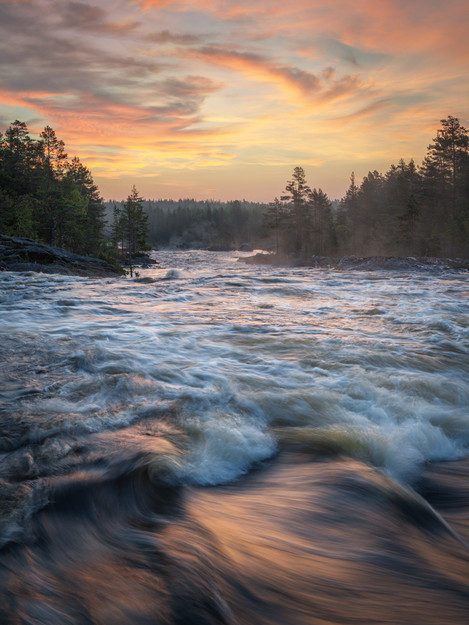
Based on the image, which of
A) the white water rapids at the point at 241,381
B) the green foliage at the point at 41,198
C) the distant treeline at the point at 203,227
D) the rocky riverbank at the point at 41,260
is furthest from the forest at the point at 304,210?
the distant treeline at the point at 203,227

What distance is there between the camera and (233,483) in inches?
130

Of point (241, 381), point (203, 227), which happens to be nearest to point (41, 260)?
point (241, 381)

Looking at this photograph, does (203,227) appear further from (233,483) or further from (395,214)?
(233,483)

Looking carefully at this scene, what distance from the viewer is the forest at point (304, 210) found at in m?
38.8

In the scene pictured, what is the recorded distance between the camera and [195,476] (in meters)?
3.29

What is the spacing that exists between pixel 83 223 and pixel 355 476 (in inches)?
1832

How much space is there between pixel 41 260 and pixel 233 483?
22200mm

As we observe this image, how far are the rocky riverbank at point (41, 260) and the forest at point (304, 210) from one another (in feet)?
30.5

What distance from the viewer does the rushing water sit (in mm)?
2086

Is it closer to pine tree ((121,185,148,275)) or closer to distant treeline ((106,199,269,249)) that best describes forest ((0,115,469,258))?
pine tree ((121,185,148,275))

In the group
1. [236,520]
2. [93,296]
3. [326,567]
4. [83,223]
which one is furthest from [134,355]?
[83,223]

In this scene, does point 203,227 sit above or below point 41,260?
above

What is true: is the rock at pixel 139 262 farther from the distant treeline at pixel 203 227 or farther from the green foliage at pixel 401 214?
the distant treeline at pixel 203 227

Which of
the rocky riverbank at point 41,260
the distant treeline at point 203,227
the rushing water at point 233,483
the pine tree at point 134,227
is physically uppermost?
the distant treeline at point 203,227
